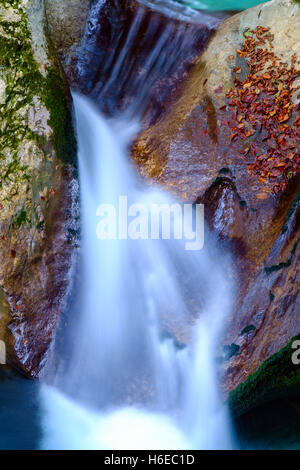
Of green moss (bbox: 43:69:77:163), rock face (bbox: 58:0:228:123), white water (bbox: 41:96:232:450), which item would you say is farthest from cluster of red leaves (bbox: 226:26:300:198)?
green moss (bbox: 43:69:77:163)

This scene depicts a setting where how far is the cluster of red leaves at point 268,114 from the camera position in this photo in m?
4.79

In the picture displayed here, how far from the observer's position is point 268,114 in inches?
197

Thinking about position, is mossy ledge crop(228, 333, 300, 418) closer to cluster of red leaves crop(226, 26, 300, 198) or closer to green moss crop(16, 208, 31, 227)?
cluster of red leaves crop(226, 26, 300, 198)

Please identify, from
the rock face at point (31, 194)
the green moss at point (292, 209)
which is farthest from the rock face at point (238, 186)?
the rock face at point (31, 194)

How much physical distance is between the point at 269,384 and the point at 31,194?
3.44 meters

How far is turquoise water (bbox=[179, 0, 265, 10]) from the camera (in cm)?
638

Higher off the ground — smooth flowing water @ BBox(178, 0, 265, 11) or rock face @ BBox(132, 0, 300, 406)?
smooth flowing water @ BBox(178, 0, 265, 11)

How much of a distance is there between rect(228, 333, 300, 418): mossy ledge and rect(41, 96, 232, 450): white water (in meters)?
0.27

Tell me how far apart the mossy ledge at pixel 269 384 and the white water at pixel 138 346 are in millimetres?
270

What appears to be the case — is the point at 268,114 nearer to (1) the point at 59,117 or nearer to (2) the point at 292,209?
(2) the point at 292,209

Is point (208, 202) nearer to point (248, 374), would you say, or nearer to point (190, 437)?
point (248, 374)

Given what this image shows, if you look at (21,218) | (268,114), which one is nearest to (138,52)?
(268,114)

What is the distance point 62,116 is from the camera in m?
4.70

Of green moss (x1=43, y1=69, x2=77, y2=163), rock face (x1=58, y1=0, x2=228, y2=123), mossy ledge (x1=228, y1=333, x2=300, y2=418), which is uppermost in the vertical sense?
rock face (x1=58, y1=0, x2=228, y2=123)
